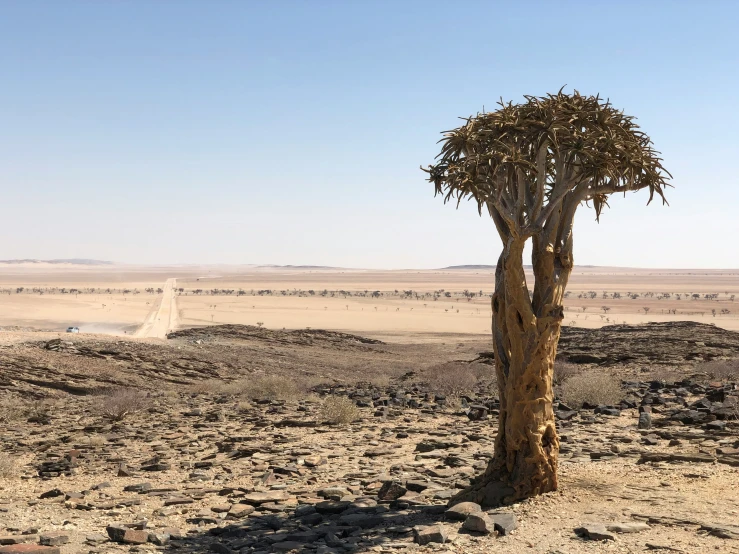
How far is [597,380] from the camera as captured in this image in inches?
742

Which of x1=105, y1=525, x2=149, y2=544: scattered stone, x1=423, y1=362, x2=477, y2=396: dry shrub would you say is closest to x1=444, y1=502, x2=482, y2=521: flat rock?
x1=105, y1=525, x2=149, y2=544: scattered stone

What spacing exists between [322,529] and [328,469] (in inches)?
137

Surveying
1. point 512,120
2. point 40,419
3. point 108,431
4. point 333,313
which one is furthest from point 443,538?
point 333,313

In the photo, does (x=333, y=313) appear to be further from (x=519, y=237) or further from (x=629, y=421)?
(x=519, y=237)

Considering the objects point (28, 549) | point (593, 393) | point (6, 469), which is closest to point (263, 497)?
point (28, 549)

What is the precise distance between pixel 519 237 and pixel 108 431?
11.5 metres

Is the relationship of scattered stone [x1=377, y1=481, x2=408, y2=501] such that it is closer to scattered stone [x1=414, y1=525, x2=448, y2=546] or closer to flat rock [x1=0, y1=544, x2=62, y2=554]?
scattered stone [x1=414, y1=525, x2=448, y2=546]

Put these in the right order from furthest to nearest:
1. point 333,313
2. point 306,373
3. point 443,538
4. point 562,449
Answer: point 333,313, point 306,373, point 562,449, point 443,538

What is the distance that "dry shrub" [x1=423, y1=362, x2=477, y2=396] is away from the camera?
21.9m

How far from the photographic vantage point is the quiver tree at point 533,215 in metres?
8.95

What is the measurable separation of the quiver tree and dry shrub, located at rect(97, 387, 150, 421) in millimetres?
11893

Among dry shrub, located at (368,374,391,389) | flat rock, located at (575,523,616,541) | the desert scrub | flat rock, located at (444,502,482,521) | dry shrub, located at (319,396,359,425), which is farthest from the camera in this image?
dry shrub, located at (368,374,391,389)

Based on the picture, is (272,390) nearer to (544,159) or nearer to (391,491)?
(391,491)

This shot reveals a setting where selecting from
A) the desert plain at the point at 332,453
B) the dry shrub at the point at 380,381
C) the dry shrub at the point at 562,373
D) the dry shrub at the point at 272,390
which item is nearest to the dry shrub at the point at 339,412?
the desert plain at the point at 332,453
